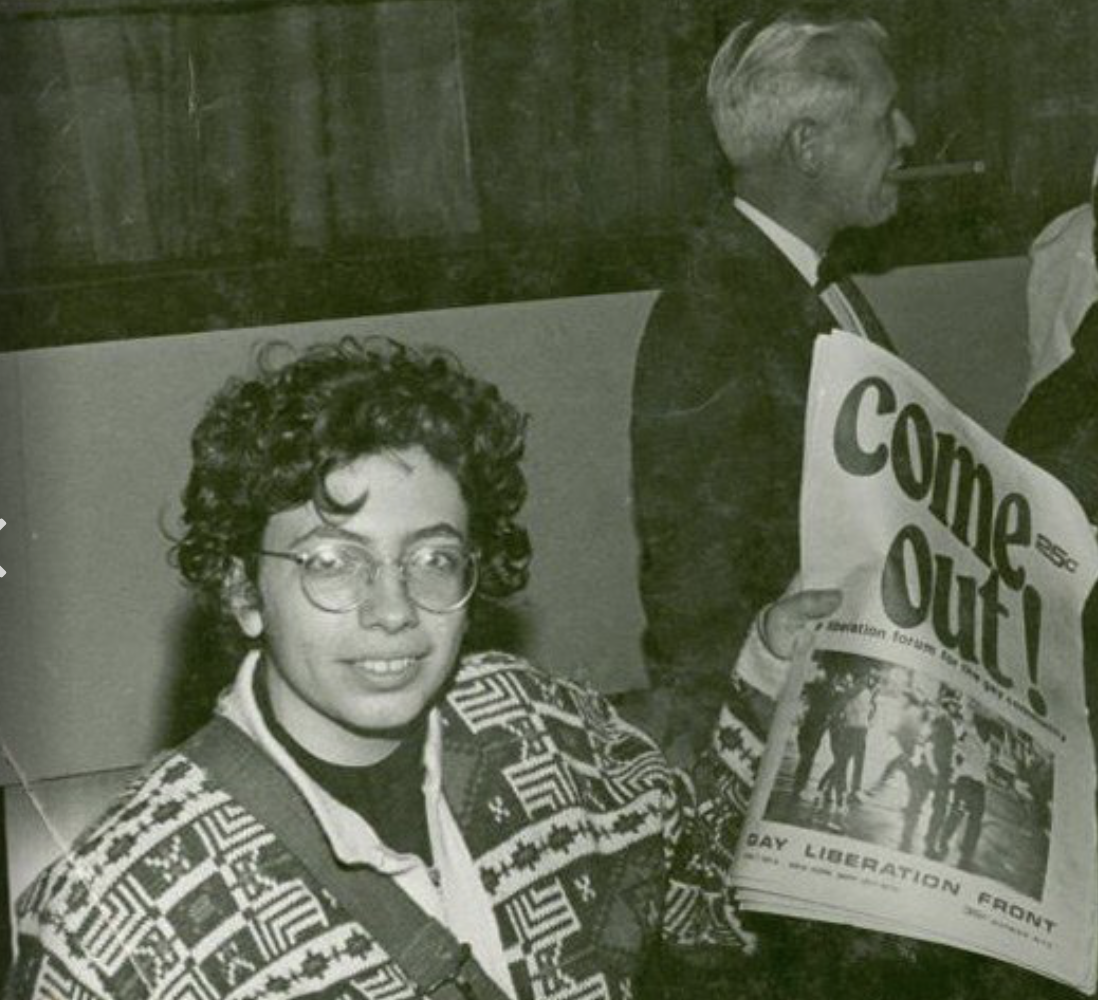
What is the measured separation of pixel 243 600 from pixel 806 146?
583mm

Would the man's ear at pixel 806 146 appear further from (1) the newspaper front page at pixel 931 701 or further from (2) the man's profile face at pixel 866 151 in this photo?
(1) the newspaper front page at pixel 931 701

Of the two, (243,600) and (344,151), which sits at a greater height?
(344,151)

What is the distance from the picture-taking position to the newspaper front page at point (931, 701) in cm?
89

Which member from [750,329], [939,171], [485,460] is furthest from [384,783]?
[939,171]

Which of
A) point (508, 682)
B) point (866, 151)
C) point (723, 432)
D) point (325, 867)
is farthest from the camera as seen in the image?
point (866, 151)

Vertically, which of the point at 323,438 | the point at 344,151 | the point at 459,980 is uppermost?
the point at 344,151

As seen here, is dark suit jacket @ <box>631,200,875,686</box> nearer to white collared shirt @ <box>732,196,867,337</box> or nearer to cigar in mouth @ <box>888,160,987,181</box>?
white collared shirt @ <box>732,196,867,337</box>

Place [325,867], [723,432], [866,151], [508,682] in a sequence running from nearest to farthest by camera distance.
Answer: [325,867] → [508,682] → [723,432] → [866,151]

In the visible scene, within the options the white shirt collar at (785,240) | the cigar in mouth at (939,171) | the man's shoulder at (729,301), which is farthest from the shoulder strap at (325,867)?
the cigar in mouth at (939,171)

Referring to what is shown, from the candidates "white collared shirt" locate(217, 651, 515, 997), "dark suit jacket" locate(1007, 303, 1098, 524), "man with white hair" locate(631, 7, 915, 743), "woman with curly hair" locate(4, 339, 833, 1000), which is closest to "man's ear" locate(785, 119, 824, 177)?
"man with white hair" locate(631, 7, 915, 743)

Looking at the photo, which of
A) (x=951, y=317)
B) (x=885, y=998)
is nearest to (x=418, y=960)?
(x=885, y=998)

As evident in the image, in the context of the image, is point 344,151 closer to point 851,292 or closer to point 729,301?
point 729,301

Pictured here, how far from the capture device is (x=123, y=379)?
984mm

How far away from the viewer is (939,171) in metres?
1.25
